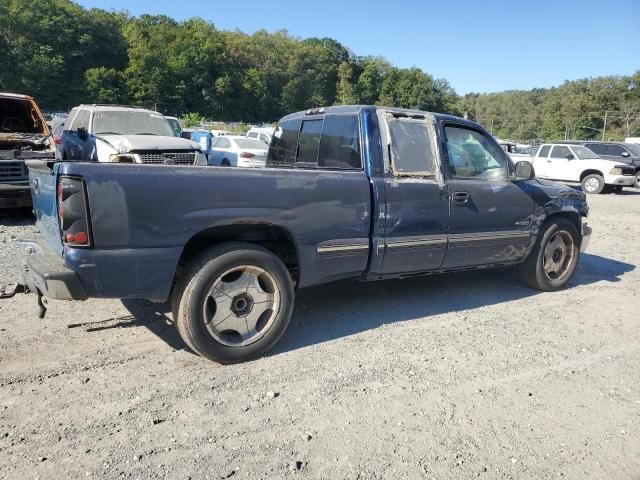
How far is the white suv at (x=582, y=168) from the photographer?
1800 centimetres

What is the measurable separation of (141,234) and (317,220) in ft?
4.37

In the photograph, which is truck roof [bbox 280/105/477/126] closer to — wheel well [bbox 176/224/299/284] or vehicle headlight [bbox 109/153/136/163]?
wheel well [bbox 176/224/299/284]

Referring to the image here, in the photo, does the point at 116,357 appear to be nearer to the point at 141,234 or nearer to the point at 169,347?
the point at 169,347

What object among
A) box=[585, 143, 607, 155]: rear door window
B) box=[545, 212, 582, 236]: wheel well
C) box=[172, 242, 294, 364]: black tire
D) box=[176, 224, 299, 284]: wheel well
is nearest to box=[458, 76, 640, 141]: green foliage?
box=[585, 143, 607, 155]: rear door window

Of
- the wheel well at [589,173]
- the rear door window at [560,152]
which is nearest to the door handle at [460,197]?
the wheel well at [589,173]

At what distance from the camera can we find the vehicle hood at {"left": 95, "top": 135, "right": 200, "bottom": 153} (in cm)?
918

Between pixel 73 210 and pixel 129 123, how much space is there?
8.32m

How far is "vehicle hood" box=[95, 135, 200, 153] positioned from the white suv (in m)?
14.0

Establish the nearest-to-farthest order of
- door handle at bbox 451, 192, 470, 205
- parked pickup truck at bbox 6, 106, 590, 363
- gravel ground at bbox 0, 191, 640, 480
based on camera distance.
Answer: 1. gravel ground at bbox 0, 191, 640, 480
2. parked pickup truck at bbox 6, 106, 590, 363
3. door handle at bbox 451, 192, 470, 205

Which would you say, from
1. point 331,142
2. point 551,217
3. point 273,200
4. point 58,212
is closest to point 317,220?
point 273,200

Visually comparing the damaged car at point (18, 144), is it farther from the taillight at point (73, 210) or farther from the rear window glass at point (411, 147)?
the rear window glass at point (411, 147)

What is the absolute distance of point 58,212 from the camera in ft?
10.1

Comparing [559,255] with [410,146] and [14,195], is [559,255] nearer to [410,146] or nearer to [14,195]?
[410,146]

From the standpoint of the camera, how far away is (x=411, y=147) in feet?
14.6
